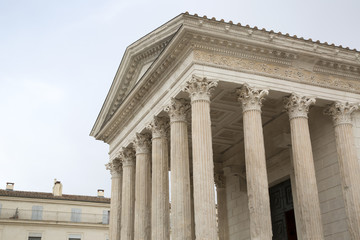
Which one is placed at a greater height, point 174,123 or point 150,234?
point 174,123

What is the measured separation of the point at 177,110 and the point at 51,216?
26.1 m

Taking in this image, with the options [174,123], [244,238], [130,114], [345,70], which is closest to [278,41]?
[345,70]

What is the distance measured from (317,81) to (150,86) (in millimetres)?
5925

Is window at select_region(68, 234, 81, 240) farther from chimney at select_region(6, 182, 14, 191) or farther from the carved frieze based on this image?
the carved frieze

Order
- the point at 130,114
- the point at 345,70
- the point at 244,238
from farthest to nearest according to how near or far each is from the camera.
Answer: the point at 244,238, the point at 130,114, the point at 345,70

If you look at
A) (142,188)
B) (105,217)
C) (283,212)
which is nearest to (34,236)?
(105,217)

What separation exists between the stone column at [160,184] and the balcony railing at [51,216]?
23.7 metres

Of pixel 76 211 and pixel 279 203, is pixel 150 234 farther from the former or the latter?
pixel 76 211

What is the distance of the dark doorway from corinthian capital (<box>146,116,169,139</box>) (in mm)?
6296

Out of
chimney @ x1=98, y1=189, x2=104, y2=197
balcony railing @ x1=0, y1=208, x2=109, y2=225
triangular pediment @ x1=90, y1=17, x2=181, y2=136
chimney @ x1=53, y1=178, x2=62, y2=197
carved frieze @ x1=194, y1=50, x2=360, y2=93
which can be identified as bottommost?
carved frieze @ x1=194, y1=50, x2=360, y2=93

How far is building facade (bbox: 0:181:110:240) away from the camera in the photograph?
120ft

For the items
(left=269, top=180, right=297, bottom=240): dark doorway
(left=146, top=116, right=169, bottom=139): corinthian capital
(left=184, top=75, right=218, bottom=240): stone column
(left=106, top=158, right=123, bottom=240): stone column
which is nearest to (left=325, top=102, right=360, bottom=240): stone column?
(left=269, top=180, right=297, bottom=240): dark doorway

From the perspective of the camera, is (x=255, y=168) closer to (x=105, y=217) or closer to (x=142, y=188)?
(x=142, y=188)

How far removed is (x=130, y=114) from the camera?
1952 cm
